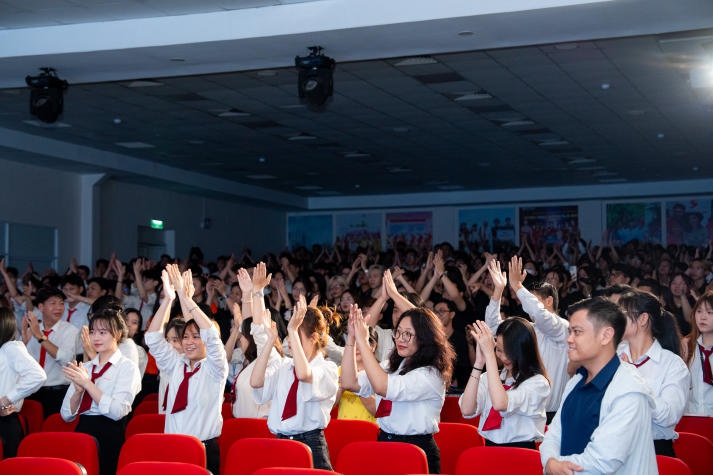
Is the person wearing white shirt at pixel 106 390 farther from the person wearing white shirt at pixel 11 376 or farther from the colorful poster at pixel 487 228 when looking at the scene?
the colorful poster at pixel 487 228

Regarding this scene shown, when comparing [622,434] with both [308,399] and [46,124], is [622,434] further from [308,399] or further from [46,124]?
[46,124]

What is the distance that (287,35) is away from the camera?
7.39 m

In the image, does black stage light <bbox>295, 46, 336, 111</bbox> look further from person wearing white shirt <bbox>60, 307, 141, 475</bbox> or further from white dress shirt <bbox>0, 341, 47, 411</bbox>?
white dress shirt <bbox>0, 341, 47, 411</bbox>

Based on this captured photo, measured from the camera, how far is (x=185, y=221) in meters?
19.5

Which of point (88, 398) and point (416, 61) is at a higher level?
point (416, 61)

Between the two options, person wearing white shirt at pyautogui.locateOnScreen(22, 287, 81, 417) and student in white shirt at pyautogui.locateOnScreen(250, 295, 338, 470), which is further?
person wearing white shirt at pyautogui.locateOnScreen(22, 287, 81, 417)

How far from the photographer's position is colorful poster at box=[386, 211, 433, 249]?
73.6ft

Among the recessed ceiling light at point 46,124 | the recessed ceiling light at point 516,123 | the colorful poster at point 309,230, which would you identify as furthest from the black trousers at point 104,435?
the colorful poster at point 309,230

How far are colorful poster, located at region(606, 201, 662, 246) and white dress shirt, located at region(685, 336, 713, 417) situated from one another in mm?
15850

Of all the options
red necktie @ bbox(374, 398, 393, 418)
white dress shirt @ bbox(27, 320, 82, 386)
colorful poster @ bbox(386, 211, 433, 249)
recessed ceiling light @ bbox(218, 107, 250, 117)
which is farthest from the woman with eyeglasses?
colorful poster @ bbox(386, 211, 433, 249)

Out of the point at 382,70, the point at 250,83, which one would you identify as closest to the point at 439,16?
the point at 382,70

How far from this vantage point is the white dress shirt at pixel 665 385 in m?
4.02

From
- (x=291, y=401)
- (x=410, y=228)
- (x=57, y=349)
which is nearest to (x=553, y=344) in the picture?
(x=291, y=401)

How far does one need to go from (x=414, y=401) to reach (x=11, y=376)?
2535mm
